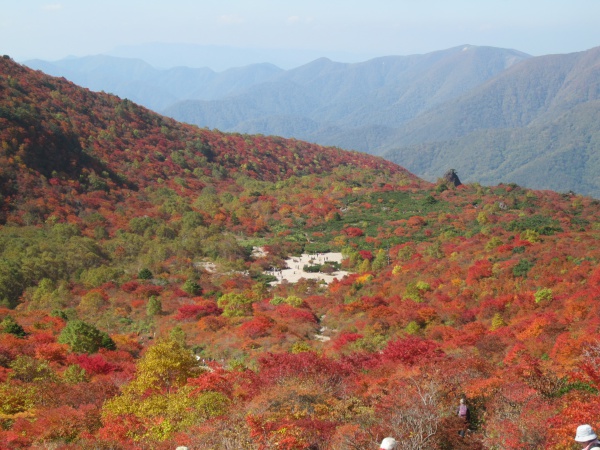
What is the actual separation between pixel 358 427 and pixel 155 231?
46.4 metres

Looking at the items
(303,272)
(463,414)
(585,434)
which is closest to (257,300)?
(303,272)

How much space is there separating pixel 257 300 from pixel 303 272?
1110 cm

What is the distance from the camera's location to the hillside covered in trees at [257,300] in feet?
46.6

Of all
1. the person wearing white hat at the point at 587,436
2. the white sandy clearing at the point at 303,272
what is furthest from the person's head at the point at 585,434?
the white sandy clearing at the point at 303,272

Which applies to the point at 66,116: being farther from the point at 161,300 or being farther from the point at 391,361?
the point at 391,361

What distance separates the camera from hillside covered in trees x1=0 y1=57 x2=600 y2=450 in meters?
14.2

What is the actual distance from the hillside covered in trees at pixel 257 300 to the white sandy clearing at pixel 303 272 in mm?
1224

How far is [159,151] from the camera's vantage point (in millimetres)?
87938

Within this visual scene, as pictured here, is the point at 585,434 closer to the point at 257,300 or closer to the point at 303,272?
the point at 257,300

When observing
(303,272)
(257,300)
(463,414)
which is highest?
(463,414)

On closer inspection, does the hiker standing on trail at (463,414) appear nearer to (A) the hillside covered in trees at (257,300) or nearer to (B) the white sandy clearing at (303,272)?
(A) the hillside covered in trees at (257,300)

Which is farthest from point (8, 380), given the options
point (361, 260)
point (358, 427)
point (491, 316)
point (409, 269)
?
point (361, 260)

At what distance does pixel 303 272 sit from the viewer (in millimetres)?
51312

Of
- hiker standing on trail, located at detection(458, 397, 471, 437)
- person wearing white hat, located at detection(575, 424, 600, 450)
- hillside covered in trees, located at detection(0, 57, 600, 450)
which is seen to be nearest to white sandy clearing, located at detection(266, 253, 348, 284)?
hillside covered in trees, located at detection(0, 57, 600, 450)
